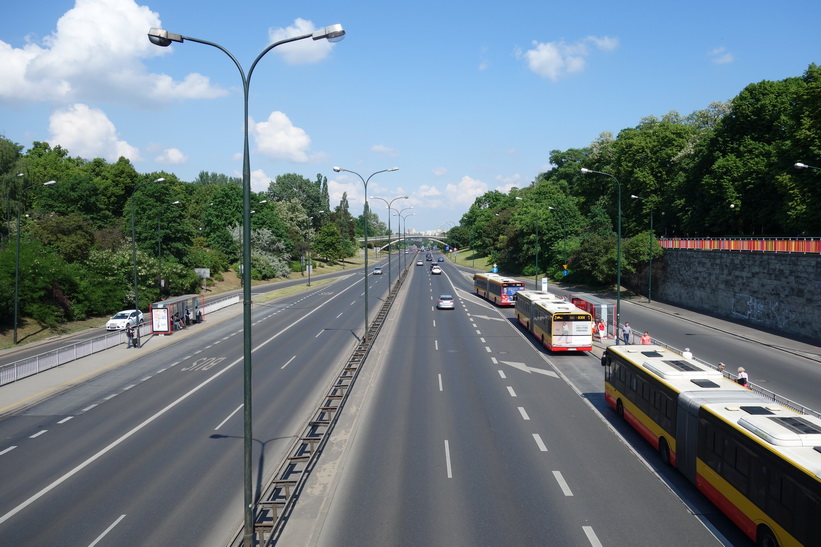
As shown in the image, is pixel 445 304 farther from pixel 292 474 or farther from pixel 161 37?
pixel 161 37

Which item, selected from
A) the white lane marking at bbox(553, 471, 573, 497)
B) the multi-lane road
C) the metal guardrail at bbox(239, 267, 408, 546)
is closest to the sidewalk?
the multi-lane road

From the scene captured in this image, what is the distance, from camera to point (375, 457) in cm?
1664

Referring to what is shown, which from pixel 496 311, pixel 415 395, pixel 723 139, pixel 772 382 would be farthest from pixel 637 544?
pixel 723 139

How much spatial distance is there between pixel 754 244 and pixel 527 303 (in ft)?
57.2

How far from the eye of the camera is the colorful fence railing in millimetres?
35781

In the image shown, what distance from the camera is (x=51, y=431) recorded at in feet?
65.6

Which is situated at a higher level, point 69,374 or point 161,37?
point 161,37

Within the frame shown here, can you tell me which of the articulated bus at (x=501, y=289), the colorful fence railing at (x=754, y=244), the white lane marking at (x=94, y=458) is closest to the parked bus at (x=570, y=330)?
the colorful fence railing at (x=754, y=244)

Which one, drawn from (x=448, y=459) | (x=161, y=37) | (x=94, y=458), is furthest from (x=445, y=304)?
(x=161, y=37)

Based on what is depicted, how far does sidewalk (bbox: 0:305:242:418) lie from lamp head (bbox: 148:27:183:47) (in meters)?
18.0

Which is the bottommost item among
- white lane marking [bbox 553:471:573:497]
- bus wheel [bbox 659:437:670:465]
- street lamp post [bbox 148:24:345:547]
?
white lane marking [bbox 553:471:573:497]

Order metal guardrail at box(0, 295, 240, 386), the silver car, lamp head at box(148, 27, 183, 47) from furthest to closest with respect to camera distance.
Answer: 1. the silver car
2. metal guardrail at box(0, 295, 240, 386)
3. lamp head at box(148, 27, 183, 47)

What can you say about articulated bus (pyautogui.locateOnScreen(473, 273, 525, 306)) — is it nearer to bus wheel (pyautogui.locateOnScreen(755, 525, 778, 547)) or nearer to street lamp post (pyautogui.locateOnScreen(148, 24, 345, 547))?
bus wheel (pyautogui.locateOnScreen(755, 525, 778, 547))

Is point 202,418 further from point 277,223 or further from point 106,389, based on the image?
point 277,223
